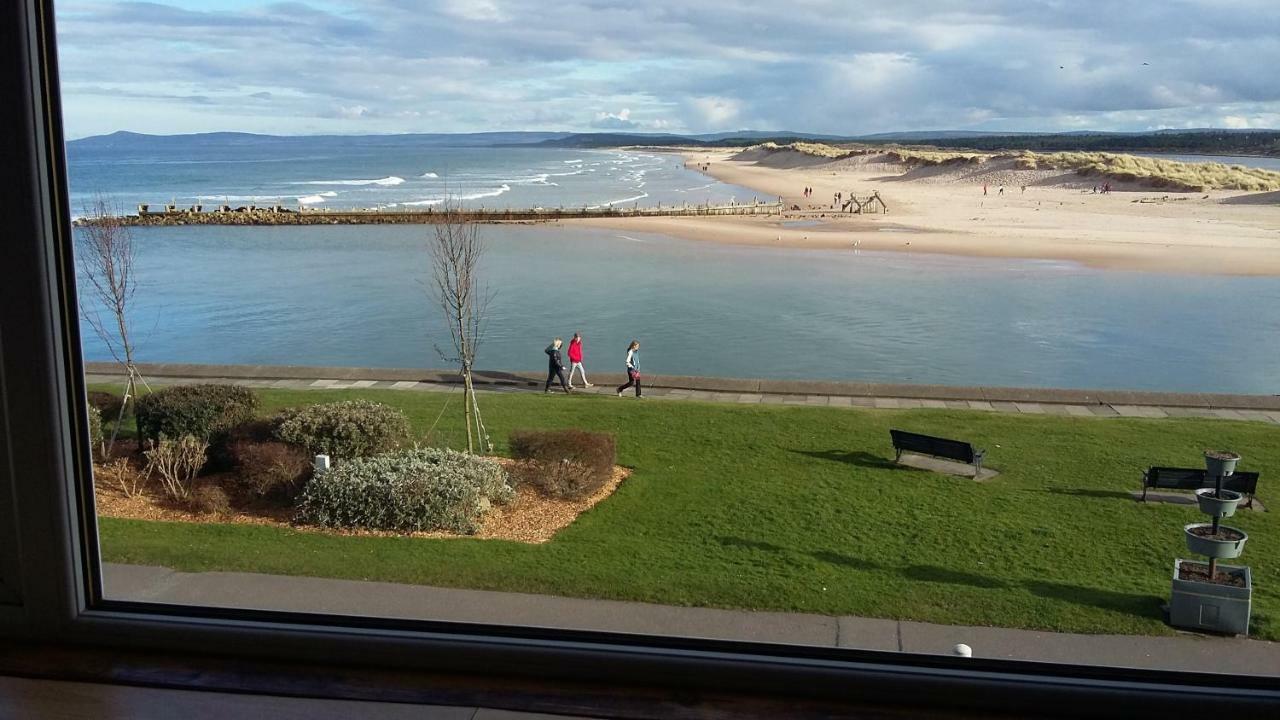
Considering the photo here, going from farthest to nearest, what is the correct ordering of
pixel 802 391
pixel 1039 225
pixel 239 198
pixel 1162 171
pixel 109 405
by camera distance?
1. pixel 239 198
2. pixel 1162 171
3. pixel 1039 225
4. pixel 802 391
5. pixel 109 405

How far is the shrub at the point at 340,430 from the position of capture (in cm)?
771

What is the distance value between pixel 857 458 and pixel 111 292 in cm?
797

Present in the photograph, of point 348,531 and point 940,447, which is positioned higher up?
point 940,447

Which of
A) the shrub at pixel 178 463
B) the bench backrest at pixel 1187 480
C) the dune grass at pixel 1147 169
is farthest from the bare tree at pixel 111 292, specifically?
the dune grass at pixel 1147 169

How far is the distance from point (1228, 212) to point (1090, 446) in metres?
33.6

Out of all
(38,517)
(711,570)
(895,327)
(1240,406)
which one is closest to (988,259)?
(895,327)

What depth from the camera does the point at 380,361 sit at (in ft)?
53.4

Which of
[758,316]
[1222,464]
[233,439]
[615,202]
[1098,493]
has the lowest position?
[1098,493]

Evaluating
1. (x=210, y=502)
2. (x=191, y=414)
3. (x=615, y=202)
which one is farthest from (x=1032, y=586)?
(x=615, y=202)

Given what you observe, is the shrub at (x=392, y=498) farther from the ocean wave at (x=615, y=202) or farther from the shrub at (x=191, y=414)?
the ocean wave at (x=615, y=202)

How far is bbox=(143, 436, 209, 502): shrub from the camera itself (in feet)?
24.1

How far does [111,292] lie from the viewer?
10.9 m

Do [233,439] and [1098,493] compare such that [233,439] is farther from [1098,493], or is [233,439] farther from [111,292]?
[1098,493]

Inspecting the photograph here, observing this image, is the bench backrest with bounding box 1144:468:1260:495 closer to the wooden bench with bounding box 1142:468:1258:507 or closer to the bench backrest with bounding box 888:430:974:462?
the wooden bench with bounding box 1142:468:1258:507
